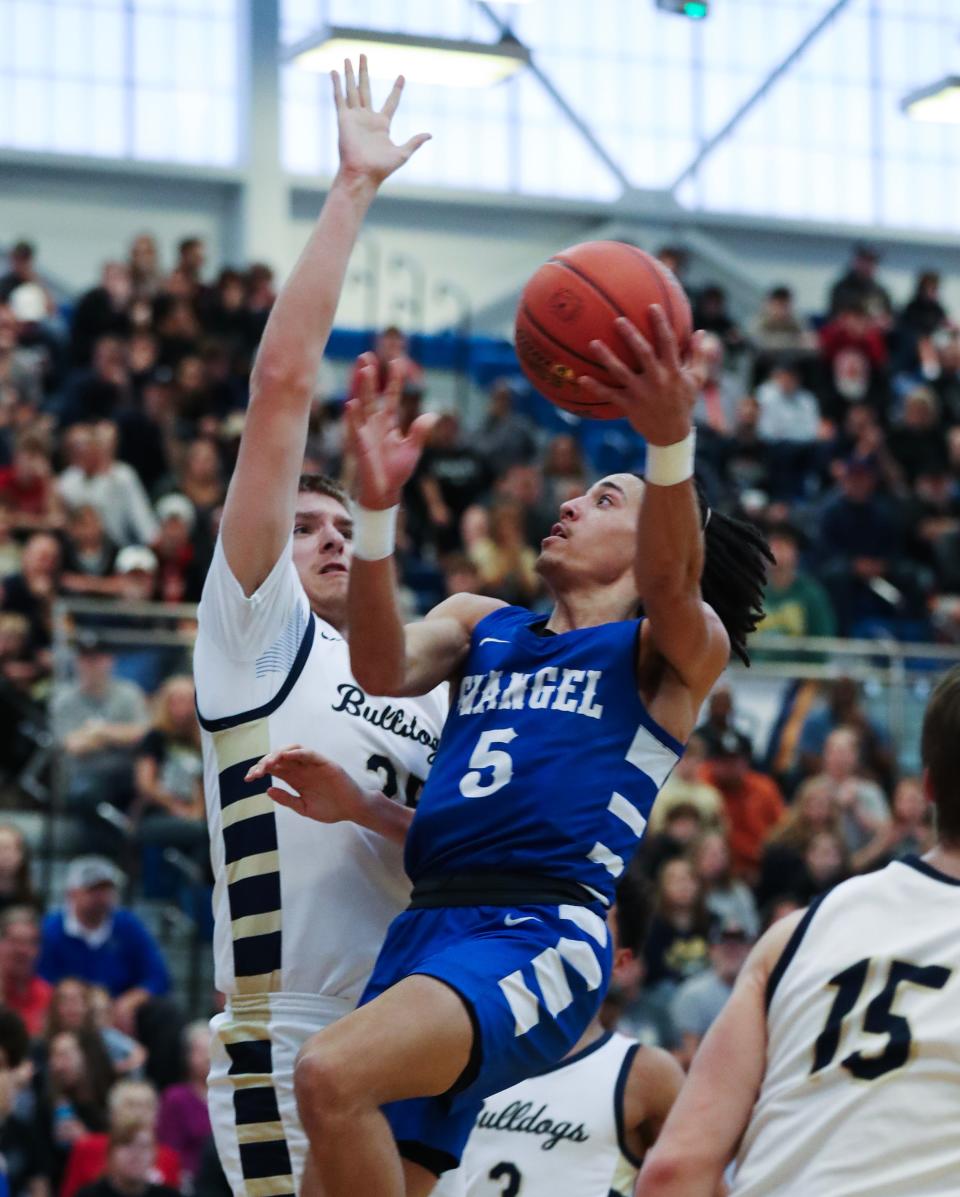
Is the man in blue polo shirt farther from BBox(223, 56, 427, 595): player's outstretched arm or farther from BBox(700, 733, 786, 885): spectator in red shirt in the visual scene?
BBox(223, 56, 427, 595): player's outstretched arm

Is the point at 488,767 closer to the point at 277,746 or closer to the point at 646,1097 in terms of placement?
the point at 277,746

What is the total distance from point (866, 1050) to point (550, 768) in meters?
1.51

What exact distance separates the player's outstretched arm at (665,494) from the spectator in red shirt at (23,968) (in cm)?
607

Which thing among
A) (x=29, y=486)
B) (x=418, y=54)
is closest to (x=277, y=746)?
(x=29, y=486)

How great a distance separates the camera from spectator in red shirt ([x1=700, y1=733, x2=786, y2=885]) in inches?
523

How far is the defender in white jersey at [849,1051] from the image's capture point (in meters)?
3.21

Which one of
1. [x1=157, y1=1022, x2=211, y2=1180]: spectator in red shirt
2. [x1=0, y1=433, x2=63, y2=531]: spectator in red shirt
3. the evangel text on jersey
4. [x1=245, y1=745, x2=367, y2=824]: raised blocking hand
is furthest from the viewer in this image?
[x1=0, y1=433, x2=63, y2=531]: spectator in red shirt

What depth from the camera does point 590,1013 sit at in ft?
15.3

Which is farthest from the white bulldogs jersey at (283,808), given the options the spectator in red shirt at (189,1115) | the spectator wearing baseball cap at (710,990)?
the spectator wearing baseball cap at (710,990)

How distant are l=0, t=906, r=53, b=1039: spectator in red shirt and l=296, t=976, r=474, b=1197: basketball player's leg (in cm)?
612

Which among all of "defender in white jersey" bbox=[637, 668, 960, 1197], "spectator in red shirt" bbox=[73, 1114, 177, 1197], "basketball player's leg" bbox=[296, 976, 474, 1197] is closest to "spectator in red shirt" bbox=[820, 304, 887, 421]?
"spectator in red shirt" bbox=[73, 1114, 177, 1197]

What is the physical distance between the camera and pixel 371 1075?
411cm

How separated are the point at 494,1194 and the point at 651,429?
2361 mm

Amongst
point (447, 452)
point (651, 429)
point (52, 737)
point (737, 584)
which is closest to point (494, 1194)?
point (737, 584)
